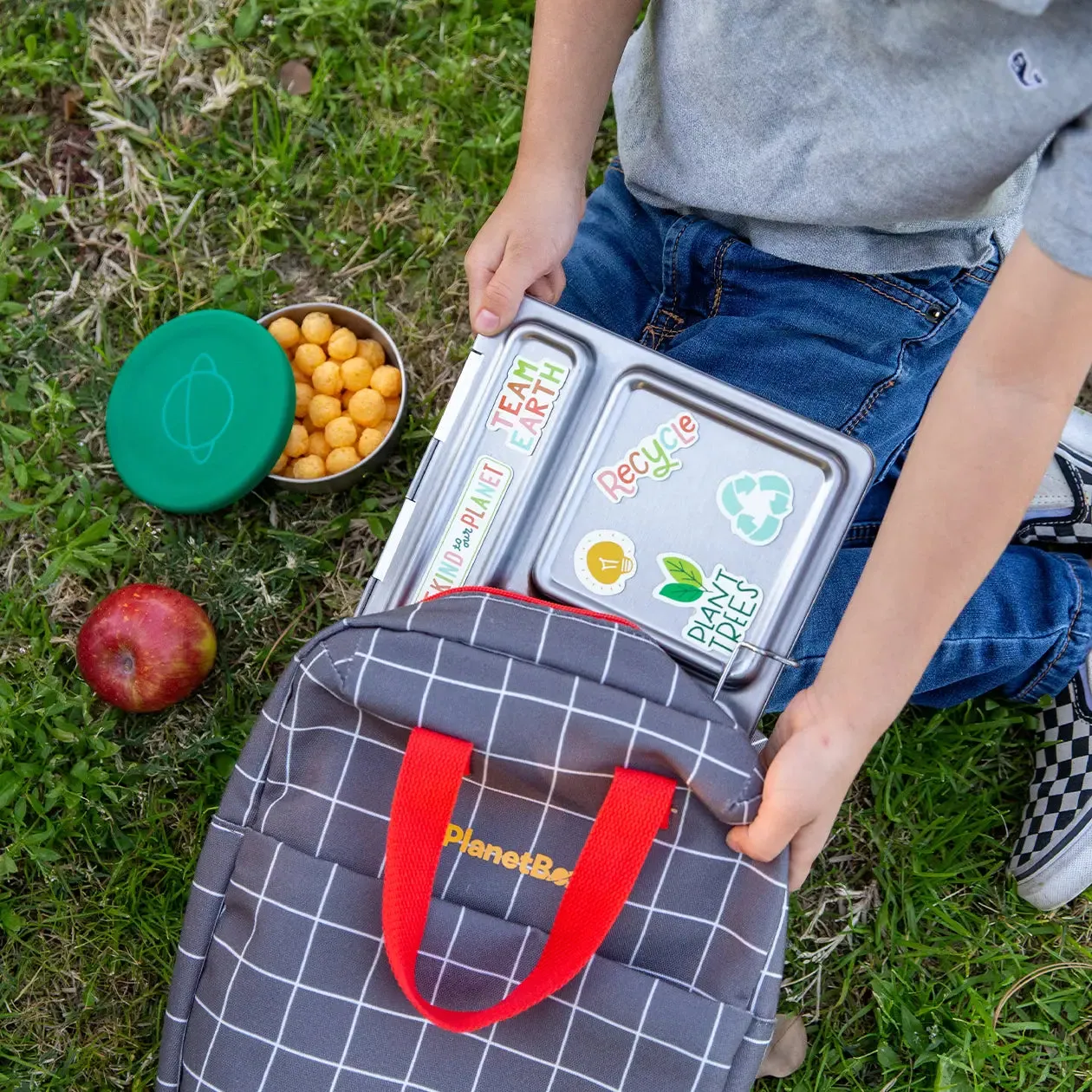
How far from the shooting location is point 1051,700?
1559mm

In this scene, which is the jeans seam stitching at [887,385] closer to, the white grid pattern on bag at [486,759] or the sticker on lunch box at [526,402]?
the sticker on lunch box at [526,402]

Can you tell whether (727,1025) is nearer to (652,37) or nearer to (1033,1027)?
(1033,1027)

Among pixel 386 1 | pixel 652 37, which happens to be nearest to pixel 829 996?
pixel 652 37

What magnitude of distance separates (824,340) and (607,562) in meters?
0.40

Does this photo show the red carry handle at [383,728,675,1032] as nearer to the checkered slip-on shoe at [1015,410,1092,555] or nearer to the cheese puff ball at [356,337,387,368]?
the cheese puff ball at [356,337,387,368]

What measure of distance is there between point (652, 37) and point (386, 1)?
0.78m

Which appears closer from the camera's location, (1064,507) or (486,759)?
(486,759)

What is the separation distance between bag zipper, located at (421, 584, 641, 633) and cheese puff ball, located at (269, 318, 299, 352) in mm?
667

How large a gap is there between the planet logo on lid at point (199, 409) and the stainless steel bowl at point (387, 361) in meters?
0.11

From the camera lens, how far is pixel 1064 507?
1.53m

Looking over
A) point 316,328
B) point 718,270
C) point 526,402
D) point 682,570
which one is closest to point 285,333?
point 316,328

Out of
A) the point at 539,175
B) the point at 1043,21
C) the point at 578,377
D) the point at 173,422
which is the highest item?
the point at 1043,21

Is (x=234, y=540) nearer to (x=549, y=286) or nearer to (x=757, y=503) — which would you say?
(x=549, y=286)

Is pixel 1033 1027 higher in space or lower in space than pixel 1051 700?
lower
